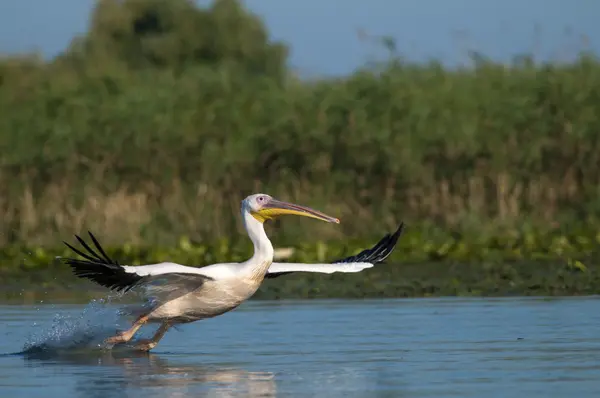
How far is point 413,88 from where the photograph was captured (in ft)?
66.2

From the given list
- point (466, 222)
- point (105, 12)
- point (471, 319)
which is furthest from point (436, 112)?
point (105, 12)

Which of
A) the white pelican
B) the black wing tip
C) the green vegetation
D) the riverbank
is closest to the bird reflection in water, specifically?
the white pelican

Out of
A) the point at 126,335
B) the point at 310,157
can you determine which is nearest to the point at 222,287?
the point at 126,335

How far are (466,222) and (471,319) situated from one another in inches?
254

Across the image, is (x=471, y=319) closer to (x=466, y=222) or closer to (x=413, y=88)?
(x=466, y=222)

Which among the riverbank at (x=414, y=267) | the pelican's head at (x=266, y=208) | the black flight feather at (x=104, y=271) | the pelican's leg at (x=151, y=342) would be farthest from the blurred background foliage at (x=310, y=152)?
the black flight feather at (x=104, y=271)

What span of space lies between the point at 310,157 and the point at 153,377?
11.0m

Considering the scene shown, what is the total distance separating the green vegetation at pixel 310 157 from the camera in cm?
1805

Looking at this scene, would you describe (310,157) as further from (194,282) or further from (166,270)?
(166,270)

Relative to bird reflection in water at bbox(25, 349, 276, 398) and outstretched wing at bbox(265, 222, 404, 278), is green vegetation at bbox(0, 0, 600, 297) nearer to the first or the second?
outstretched wing at bbox(265, 222, 404, 278)

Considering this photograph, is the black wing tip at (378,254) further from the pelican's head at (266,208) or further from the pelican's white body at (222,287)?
the pelican's white body at (222,287)

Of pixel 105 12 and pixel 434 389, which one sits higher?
pixel 105 12

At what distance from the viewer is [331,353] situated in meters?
9.70

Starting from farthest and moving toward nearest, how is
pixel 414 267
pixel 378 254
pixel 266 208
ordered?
1. pixel 414 267
2. pixel 378 254
3. pixel 266 208
